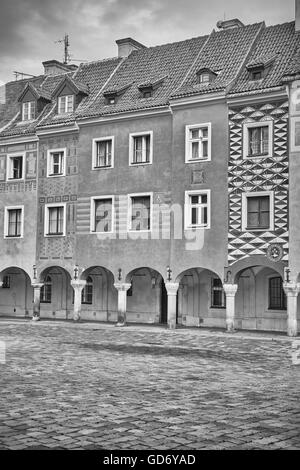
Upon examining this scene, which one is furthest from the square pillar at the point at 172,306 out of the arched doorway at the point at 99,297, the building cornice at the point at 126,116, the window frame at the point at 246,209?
the building cornice at the point at 126,116

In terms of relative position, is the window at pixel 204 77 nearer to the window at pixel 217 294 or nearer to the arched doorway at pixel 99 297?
the window at pixel 217 294

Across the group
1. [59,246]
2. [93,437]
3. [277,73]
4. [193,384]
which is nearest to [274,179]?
[277,73]

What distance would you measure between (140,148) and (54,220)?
5872mm

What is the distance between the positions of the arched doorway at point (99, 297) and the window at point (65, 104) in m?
8.30

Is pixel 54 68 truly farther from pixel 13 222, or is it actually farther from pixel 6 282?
pixel 6 282

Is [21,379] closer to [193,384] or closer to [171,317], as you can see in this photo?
[193,384]

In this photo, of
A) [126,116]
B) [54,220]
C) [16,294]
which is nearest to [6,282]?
[16,294]

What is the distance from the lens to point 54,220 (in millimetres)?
31203

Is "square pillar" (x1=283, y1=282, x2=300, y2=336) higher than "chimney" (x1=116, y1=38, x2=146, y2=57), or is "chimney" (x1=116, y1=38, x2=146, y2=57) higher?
"chimney" (x1=116, y1=38, x2=146, y2=57)

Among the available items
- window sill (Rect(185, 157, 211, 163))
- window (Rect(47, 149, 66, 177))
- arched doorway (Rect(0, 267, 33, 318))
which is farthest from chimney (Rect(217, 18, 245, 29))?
arched doorway (Rect(0, 267, 33, 318))

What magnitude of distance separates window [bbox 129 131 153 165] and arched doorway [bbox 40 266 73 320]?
283 inches

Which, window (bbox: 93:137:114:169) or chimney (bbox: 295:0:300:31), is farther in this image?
window (bbox: 93:137:114:169)

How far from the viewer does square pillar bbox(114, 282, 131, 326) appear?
28.3 metres

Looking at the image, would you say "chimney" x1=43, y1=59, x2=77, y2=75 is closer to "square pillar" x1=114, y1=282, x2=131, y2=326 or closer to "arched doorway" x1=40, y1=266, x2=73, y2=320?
"arched doorway" x1=40, y1=266, x2=73, y2=320
